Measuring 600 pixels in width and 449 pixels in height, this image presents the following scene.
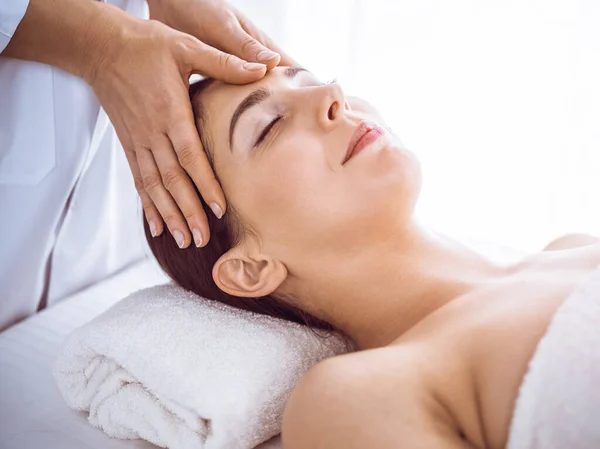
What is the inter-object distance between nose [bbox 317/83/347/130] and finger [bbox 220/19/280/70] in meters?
0.13

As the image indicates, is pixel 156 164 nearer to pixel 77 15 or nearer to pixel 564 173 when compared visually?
pixel 77 15

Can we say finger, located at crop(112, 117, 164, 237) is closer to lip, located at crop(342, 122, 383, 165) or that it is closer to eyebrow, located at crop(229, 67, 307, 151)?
eyebrow, located at crop(229, 67, 307, 151)

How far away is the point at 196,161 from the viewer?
3.68 feet

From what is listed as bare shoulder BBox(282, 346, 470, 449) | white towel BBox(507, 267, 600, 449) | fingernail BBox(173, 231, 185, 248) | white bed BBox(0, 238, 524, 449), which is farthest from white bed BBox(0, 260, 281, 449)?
white towel BBox(507, 267, 600, 449)

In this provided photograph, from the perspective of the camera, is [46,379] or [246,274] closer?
[246,274]

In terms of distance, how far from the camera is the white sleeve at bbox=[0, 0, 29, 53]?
43.4 inches

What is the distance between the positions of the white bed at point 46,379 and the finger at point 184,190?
40 centimetres

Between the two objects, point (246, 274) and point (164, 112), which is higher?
point (164, 112)

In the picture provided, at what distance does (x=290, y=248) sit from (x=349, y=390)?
0.34 meters

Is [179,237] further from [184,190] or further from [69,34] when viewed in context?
[69,34]

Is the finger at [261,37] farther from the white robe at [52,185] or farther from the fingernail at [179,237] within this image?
the fingernail at [179,237]

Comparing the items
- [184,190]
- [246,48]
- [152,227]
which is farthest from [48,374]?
[246,48]

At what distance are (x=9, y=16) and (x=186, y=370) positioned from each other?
0.70 meters

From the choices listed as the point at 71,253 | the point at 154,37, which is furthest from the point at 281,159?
the point at 71,253
